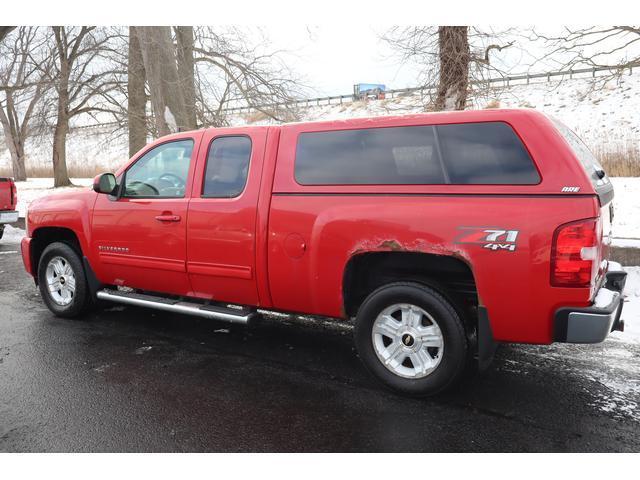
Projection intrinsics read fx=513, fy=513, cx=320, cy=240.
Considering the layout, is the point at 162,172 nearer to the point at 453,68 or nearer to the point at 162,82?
the point at 453,68

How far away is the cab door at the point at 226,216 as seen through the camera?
4168mm

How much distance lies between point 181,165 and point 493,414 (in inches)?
131

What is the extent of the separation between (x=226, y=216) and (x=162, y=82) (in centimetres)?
817

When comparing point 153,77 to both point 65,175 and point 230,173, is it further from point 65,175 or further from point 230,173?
point 65,175

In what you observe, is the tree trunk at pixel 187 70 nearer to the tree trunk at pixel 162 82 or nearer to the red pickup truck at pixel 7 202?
the tree trunk at pixel 162 82

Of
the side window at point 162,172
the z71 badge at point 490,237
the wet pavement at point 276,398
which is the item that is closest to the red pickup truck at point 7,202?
the wet pavement at point 276,398

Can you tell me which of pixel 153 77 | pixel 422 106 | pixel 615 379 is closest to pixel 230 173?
pixel 615 379

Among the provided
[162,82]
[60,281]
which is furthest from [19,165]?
[60,281]

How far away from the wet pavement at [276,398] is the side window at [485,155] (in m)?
1.51

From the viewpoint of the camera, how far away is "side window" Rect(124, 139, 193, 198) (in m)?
4.69

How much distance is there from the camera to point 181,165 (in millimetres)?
4727

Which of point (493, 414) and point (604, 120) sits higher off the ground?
point (604, 120)

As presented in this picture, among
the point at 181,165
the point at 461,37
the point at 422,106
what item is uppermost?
the point at 461,37

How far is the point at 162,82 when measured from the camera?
11242mm
